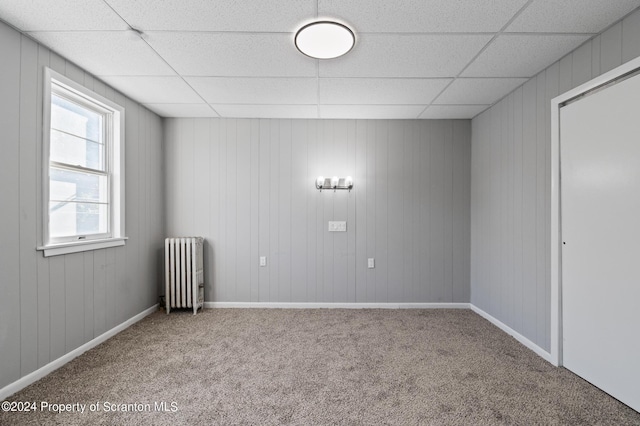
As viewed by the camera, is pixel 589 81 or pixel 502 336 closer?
pixel 589 81

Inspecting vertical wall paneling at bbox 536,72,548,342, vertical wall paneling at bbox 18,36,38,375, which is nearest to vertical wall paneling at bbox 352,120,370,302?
vertical wall paneling at bbox 536,72,548,342

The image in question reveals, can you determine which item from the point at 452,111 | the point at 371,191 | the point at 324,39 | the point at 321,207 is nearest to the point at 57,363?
the point at 321,207

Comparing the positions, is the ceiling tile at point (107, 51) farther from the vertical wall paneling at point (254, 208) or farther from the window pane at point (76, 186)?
the vertical wall paneling at point (254, 208)

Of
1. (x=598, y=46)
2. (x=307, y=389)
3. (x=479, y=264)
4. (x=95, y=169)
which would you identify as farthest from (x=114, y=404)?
(x=598, y=46)

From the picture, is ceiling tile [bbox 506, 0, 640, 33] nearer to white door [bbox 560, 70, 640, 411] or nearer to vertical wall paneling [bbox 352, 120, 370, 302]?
white door [bbox 560, 70, 640, 411]

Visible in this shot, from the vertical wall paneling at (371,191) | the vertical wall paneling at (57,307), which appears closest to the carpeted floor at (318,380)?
the vertical wall paneling at (57,307)

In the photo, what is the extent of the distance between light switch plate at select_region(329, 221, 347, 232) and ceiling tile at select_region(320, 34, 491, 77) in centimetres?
180

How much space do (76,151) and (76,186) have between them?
310 millimetres

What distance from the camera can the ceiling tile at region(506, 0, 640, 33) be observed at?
171cm

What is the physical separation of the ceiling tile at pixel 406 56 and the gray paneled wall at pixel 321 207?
1.26 metres

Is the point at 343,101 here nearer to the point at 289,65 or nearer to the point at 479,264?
the point at 289,65

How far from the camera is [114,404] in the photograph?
1.83 metres

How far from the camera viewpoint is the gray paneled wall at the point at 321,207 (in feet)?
12.3

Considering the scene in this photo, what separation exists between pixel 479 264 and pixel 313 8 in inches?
129
